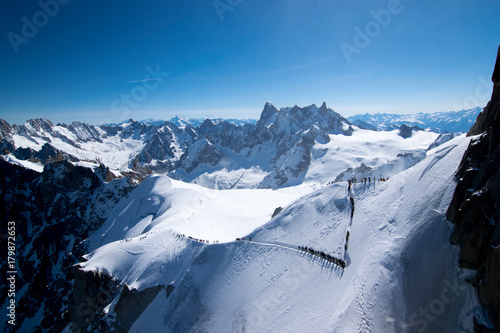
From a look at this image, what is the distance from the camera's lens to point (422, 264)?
22484mm

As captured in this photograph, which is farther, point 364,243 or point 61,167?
point 61,167

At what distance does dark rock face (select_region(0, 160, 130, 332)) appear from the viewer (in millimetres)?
99188

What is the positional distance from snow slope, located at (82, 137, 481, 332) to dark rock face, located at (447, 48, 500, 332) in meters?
1.39

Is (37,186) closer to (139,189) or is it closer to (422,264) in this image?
(139,189)

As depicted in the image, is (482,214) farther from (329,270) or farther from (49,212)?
(49,212)

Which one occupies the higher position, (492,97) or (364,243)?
(492,97)

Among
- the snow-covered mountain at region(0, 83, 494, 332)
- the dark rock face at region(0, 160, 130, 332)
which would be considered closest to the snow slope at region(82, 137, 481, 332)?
the snow-covered mountain at region(0, 83, 494, 332)

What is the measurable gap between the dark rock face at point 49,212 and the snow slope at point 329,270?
6855 cm

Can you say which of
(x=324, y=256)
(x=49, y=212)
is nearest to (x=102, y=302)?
(x=324, y=256)

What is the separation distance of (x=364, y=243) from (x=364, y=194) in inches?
417

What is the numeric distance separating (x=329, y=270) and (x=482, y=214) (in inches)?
592

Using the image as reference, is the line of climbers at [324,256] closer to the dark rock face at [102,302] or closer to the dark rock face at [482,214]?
the dark rock face at [482,214]

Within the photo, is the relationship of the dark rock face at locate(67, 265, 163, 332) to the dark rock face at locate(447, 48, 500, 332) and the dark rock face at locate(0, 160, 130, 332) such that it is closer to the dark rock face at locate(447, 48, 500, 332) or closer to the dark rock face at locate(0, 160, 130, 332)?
the dark rock face at locate(447, 48, 500, 332)

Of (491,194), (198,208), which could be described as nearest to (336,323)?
(491,194)
